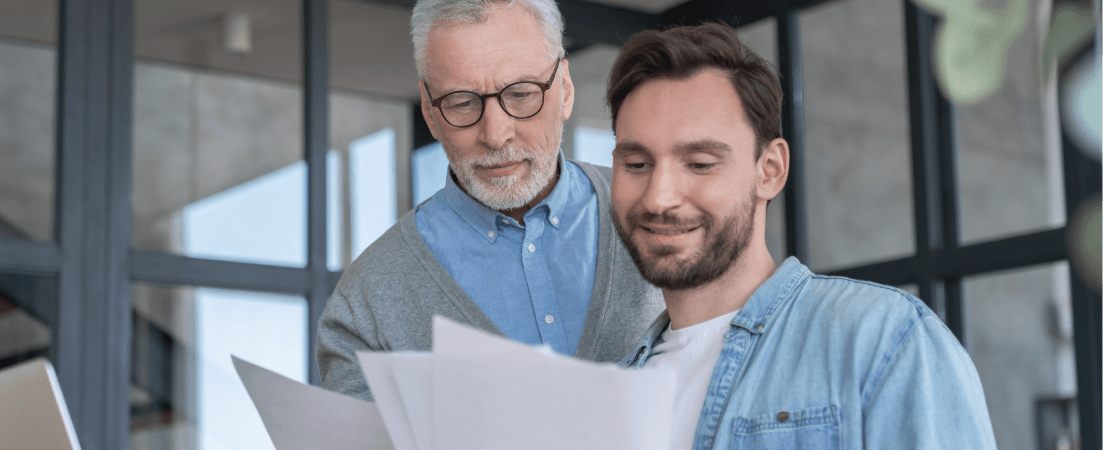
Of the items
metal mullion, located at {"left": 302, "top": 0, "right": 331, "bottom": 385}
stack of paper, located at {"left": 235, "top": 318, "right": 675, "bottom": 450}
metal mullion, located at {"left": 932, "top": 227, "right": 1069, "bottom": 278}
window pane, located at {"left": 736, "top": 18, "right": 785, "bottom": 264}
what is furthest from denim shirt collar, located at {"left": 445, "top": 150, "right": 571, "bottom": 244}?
window pane, located at {"left": 736, "top": 18, "right": 785, "bottom": 264}

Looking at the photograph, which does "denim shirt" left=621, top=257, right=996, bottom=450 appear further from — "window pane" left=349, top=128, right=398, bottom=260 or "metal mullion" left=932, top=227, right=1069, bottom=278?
"window pane" left=349, top=128, right=398, bottom=260

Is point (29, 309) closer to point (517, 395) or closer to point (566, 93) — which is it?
point (566, 93)

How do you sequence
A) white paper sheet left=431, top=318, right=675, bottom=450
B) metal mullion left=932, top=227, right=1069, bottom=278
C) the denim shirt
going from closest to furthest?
1. white paper sheet left=431, top=318, right=675, bottom=450
2. the denim shirt
3. metal mullion left=932, top=227, right=1069, bottom=278

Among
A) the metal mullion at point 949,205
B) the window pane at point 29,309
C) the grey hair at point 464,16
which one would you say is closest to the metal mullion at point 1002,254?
the metal mullion at point 949,205

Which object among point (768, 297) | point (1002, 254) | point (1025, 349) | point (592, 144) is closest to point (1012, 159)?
point (1002, 254)

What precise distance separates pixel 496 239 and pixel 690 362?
51 cm

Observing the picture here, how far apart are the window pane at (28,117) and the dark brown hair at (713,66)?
2.76 metres

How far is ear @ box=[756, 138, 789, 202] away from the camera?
1.21 m

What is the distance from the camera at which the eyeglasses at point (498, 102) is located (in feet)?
4.92

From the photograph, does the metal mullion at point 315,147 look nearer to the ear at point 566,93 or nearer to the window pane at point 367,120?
the window pane at point 367,120

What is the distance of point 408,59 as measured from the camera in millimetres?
4598

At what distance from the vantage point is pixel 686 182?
114 cm

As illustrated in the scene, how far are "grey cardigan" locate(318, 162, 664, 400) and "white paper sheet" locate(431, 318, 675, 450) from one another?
73 centimetres

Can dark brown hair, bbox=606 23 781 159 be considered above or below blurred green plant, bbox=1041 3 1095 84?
above
